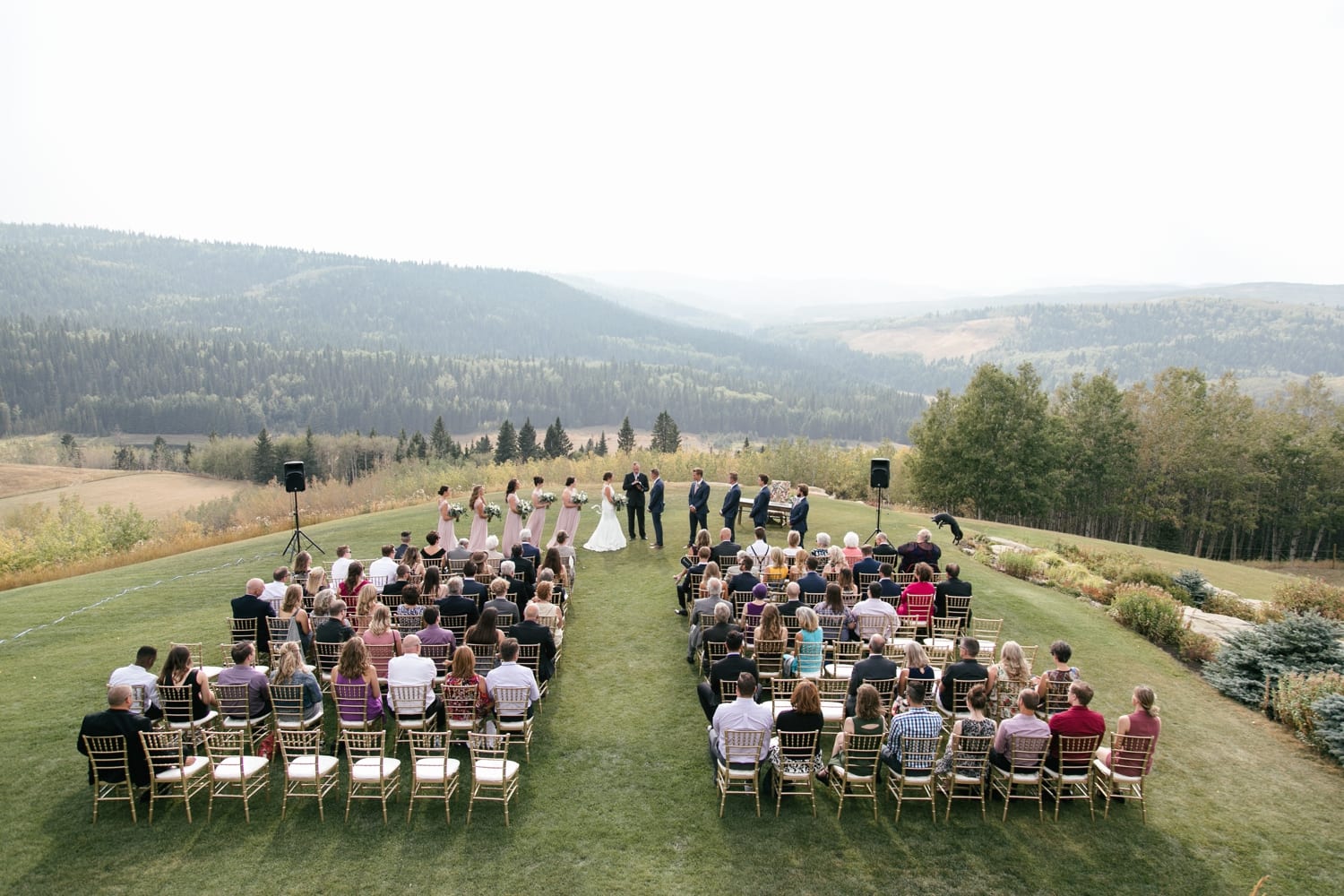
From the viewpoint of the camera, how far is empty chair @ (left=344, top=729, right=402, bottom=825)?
7.97 m

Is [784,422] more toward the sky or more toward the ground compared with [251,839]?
more toward the ground

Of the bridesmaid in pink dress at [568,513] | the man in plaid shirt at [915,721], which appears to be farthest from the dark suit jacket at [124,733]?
the bridesmaid in pink dress at [568,513]

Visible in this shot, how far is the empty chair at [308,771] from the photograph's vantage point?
7965 mm

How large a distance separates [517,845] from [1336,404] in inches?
2694

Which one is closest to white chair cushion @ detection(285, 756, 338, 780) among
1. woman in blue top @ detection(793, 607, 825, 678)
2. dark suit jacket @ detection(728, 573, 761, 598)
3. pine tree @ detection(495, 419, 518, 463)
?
woman in blue top @ detection(793, 607, 825, 678)

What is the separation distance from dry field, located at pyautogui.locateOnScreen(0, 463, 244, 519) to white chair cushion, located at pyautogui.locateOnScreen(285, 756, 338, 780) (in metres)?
67.6

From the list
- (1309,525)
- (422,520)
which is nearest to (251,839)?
(422,520)

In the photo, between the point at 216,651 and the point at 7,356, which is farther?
the point at 7,356

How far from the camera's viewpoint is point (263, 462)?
80812mm

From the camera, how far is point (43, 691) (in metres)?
11.1

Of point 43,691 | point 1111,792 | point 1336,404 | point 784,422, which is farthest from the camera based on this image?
point 784,422

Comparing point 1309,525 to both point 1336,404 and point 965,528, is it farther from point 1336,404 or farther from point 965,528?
point 965,528

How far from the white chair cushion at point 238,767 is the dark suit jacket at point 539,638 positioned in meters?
3.27

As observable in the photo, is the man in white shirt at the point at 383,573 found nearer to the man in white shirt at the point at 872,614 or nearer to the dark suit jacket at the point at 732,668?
the dark suit jacket at the point at 732,668
